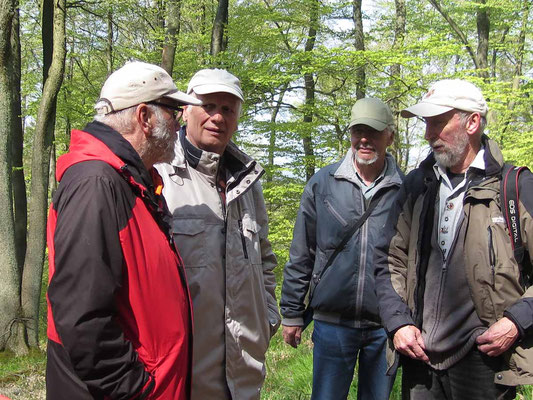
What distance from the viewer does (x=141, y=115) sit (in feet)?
6.50

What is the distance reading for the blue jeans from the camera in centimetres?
321

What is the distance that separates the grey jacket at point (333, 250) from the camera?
3229 mm

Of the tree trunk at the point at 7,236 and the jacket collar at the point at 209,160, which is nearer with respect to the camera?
the jacket collar at the point at 209,160

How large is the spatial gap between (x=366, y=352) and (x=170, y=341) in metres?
1.81

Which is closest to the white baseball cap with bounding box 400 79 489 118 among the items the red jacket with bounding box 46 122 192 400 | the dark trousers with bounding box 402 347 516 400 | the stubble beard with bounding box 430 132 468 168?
the stubble beard with bounding box 430 132 468 168

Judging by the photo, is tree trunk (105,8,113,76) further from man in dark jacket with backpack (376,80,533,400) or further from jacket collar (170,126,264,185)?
man in dark jacket with backpack (376,80,533,400)

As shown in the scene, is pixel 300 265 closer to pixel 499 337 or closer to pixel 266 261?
pixel 266 261

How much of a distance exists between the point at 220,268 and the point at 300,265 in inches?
47.3

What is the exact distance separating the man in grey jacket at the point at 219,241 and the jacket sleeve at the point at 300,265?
0.74 metres

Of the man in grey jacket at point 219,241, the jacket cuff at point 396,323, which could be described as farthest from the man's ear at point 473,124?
the man in grey jacket at point 219,241

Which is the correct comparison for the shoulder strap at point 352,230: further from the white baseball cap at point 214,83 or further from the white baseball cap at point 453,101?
the white baseball cap at point 214,83

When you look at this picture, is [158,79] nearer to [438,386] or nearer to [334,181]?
[334,181]

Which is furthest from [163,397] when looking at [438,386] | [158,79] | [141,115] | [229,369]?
[438,386]

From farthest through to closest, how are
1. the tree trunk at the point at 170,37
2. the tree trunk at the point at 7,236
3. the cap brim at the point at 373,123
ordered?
1. the tree trunk at the point at 170,37
2. the tree trunk at the point at 7,236
3. the cap brim at the point at 373,123
